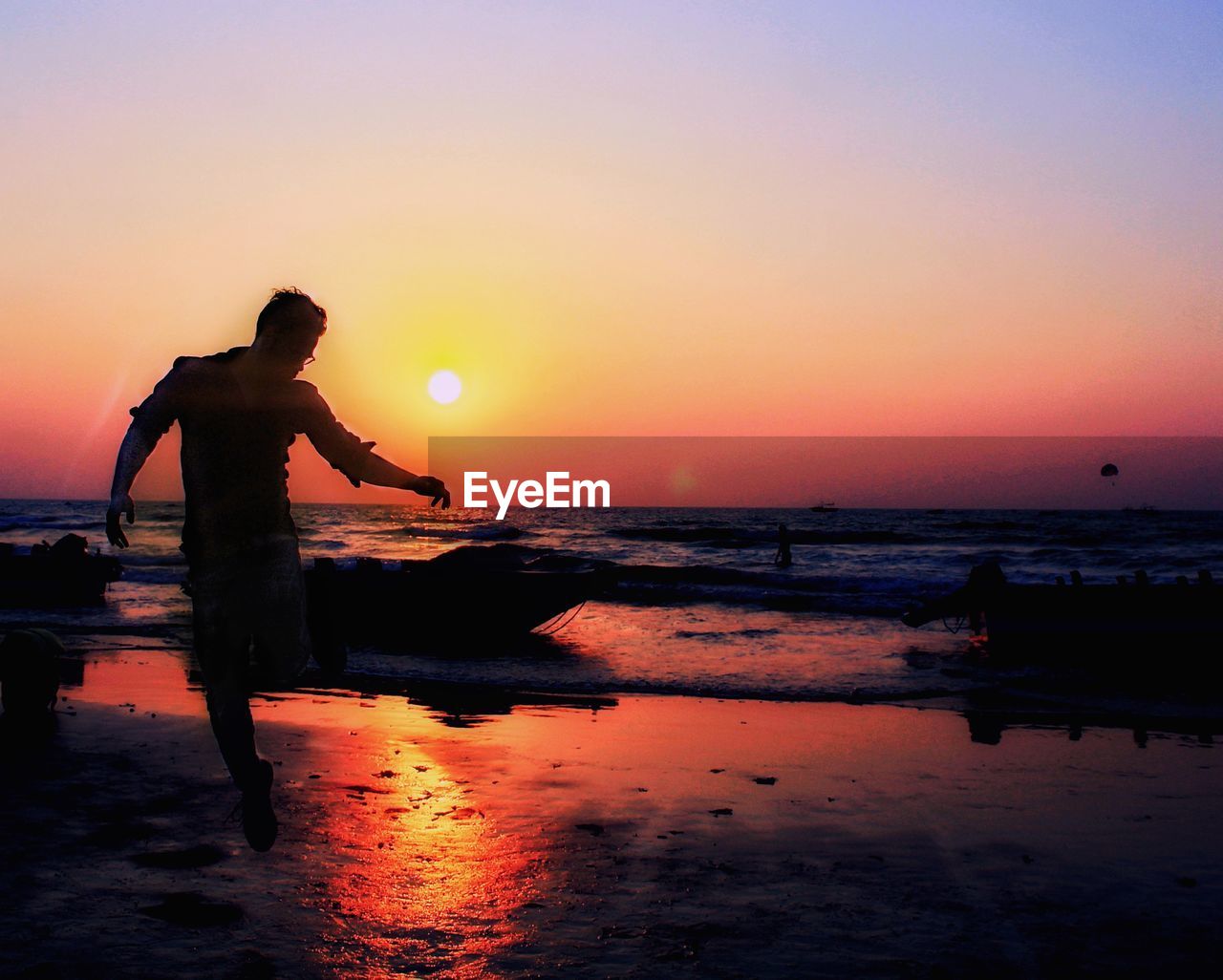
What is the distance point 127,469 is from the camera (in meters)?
4.25

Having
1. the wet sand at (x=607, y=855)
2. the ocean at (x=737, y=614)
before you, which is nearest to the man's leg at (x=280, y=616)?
the wet sand at (x=607, y=855)

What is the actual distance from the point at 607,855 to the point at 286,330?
3349 mm

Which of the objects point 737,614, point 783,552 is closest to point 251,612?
point 737,614

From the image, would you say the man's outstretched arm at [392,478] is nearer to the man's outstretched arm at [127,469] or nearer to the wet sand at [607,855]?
the man's outstretched arm at [127,469]

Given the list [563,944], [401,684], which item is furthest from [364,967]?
[401,684]

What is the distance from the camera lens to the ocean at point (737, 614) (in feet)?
53.7

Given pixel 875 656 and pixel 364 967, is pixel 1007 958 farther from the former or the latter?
pixel 875 656

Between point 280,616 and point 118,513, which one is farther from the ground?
point 118,513

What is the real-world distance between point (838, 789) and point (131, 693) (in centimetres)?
851

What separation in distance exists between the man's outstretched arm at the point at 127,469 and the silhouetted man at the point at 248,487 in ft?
0.03

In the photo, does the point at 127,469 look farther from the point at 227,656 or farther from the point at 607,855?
the point at 607,855

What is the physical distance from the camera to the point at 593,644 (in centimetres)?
2044

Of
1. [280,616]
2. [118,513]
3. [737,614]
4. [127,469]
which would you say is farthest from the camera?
[737,614]

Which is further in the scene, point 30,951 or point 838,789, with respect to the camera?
point 838,789
